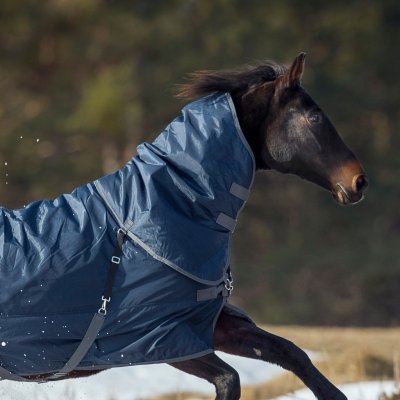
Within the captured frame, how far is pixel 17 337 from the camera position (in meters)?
4.03

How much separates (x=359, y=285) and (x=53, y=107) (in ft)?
17.8

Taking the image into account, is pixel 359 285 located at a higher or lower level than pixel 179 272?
lower

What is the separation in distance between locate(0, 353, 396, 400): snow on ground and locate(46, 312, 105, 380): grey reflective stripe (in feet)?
4.32

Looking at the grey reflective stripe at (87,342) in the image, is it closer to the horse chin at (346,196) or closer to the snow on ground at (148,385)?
the horse chin at (346,196)

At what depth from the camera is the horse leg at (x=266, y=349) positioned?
13.6 feet

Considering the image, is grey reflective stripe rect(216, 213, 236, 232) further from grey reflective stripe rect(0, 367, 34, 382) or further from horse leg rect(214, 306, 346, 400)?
grey reflective stripe rect(0, 367, 34, 382)

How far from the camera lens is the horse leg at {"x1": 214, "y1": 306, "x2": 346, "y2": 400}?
416 centimetres

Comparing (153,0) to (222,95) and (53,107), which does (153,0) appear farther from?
(222,95)

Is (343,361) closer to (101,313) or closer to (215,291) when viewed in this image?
(215,291)

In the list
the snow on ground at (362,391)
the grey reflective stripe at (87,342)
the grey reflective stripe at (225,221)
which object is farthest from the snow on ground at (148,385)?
the grey reflective stripe at (225,221)

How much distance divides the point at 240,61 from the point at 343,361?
8.45m

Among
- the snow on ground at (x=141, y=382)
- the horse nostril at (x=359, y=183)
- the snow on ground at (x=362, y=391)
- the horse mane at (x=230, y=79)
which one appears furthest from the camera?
the snow on ground at (x=141, y=382)

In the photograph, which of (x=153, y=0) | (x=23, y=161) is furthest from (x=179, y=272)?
(x=153, y=0)

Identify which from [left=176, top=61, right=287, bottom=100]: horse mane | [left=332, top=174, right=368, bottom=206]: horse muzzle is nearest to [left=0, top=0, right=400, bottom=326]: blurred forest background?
[left=176, top=61, right=287, bottom=100]: horse mane
